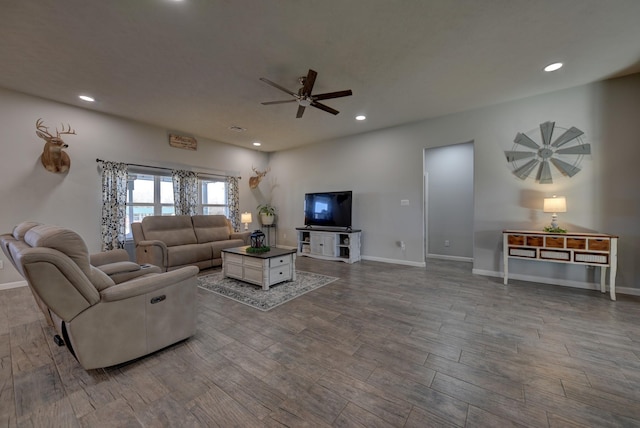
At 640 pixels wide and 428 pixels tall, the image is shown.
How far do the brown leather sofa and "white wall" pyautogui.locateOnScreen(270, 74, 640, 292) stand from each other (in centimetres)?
263

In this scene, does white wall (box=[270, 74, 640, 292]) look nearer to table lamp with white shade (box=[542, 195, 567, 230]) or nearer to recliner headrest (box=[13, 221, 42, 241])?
table lamp with white shade (box=[542, 195, 567, 230])

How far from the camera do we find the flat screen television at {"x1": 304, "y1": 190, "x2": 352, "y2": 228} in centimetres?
562

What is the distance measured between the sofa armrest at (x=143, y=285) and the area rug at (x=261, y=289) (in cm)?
104

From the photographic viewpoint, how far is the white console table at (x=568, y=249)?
10.2 feet

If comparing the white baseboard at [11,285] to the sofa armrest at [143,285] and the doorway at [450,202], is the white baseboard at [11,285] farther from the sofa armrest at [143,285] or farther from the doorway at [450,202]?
Result: the doorway at [450,202]

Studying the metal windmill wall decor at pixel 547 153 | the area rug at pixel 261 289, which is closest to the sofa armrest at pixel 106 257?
the area rug at pixel 261 289

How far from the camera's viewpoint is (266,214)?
279 inches

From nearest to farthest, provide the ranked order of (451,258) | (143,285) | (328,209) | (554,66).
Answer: (143,285), (554,66), (451,258), (328,209)

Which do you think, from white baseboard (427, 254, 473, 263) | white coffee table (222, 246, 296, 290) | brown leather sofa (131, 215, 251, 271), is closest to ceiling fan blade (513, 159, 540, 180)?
white baseboard (427, 254, 473, 263)

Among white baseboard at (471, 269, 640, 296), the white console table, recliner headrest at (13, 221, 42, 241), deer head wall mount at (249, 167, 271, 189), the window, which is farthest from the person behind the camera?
deer head wall mount at (249, 167, 271, 189)

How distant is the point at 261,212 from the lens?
716cm

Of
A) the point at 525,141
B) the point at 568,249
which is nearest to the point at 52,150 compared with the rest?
the point at 525,141

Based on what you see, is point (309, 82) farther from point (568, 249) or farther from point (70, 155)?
point (70, 155)

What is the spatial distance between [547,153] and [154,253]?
21.1 ft
